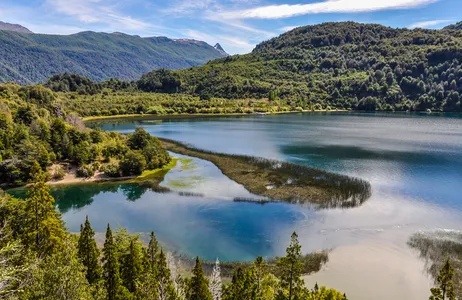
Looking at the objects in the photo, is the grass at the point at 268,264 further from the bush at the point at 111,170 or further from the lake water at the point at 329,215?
the bush at the point at 111,170

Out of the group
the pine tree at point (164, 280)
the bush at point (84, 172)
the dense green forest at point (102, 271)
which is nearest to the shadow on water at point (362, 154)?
the bush at point (84, 172)

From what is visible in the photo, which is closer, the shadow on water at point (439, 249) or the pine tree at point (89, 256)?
the pine tree at point (89, 256)

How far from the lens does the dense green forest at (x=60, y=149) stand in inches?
2235

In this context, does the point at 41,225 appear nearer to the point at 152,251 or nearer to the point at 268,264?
the point at 152,251

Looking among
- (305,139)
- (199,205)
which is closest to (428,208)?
(199,205)

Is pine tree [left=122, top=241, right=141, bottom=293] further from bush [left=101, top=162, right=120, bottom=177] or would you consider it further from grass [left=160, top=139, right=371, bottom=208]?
bush [left=101, top=162, right=120, bottom=177]

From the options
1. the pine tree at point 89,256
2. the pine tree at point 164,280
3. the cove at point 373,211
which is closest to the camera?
the pine tree at point 164,280

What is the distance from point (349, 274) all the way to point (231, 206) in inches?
782

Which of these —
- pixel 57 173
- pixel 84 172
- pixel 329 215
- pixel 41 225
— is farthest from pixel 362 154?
pixel 41 225

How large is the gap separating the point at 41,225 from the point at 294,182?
38600 millimetres

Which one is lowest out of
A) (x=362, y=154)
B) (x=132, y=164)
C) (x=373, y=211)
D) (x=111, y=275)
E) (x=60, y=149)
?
(x=373, y=211)

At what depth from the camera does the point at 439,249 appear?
3341 cm

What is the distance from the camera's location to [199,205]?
4697cm

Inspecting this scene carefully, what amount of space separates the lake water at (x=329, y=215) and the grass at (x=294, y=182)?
6.70 feet
